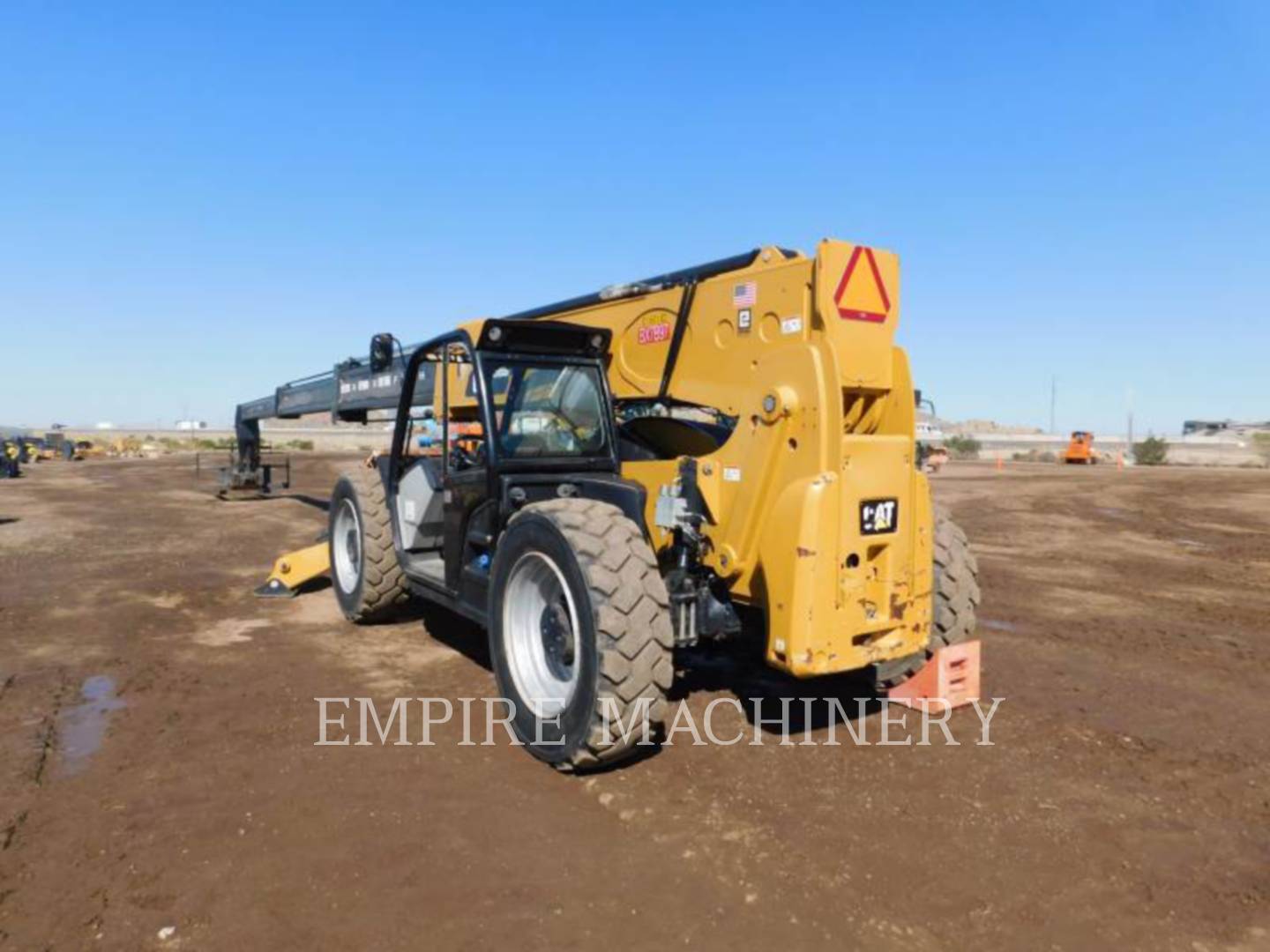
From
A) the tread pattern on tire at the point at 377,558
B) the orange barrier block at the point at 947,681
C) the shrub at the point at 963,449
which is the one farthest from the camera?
the shrub at the point at 963,449

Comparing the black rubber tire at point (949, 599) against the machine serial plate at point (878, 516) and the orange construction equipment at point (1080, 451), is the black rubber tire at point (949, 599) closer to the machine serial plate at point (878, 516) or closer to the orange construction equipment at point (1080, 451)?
the machine serial plate at point (878, 516)

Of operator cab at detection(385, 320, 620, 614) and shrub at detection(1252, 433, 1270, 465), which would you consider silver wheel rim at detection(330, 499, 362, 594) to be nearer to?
operator cab at detection(385, 320, 620, 614)

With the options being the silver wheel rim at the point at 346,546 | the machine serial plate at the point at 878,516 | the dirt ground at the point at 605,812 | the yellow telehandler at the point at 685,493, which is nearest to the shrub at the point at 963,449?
the dirt ground at the point at 605,812

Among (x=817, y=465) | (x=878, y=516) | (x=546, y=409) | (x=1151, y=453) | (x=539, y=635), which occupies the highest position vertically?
(x=546, y=409)

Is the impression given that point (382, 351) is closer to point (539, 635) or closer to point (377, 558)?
point (377, 558)

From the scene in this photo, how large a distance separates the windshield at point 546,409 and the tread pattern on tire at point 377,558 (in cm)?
209

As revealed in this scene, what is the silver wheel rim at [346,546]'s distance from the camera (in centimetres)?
780

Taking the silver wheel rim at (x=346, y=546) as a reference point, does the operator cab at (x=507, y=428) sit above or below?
above

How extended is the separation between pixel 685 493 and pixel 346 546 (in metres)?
4.45

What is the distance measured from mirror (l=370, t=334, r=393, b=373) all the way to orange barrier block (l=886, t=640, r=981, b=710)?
529 cm

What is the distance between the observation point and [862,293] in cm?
454

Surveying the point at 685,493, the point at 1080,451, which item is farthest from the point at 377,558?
the point at 1080,451

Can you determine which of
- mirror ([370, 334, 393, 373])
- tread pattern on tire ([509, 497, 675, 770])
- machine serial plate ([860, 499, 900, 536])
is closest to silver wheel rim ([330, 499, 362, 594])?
mirror ([370, 334, 393, 373])

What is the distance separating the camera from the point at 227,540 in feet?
42.5
